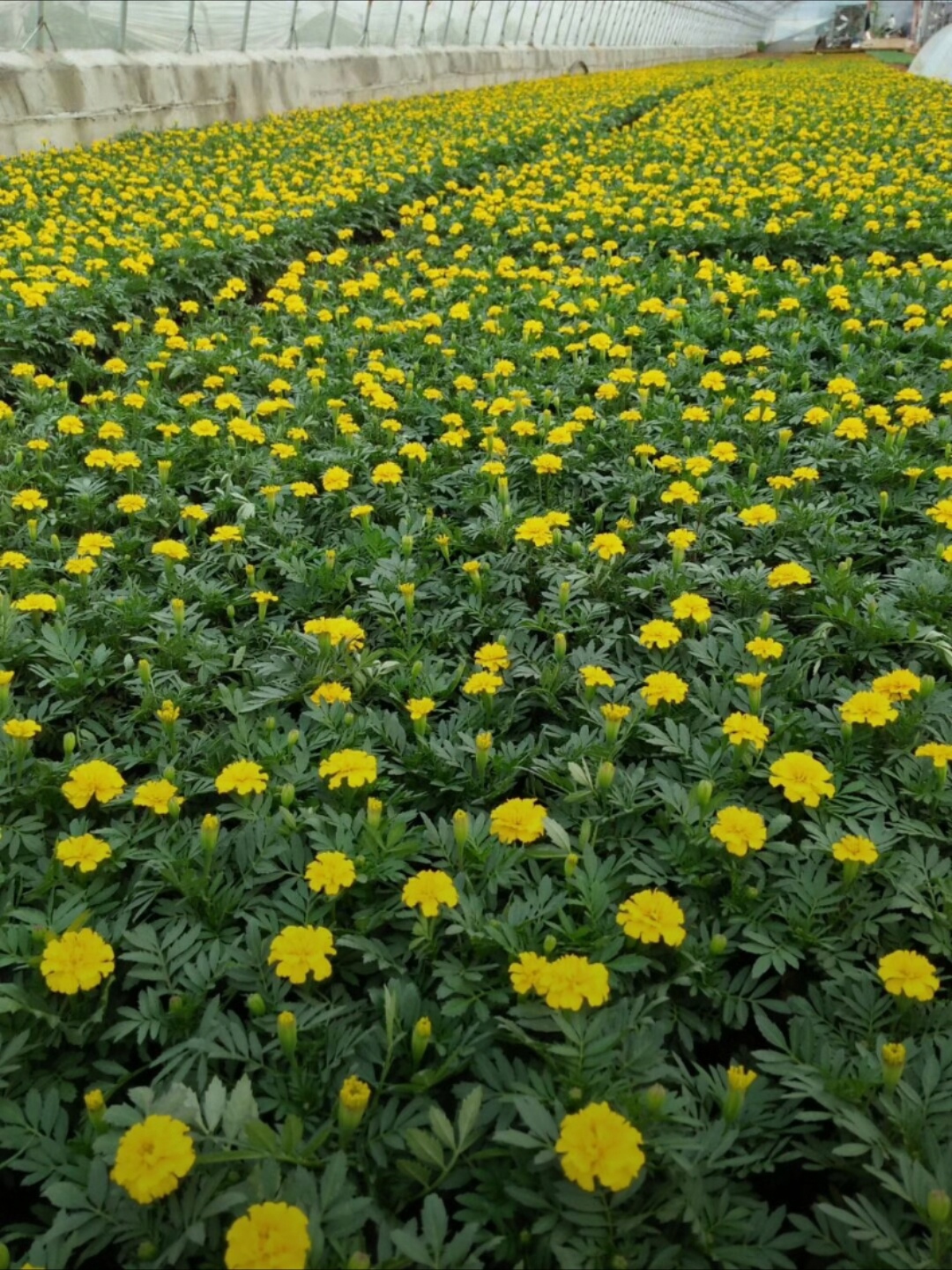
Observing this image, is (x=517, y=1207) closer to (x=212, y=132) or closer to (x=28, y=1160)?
(x=28, y=1160)

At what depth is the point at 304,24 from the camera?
1616cm

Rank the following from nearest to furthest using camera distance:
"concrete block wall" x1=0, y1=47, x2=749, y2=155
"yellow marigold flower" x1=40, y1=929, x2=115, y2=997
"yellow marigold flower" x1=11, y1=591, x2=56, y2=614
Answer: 1. "yellow marigold flower" x1=40, y1=929, x2=115, y2=997
2. "yellow marigold flower" x1=11, y1=591, x2=56, y2=614
3. "concrete block wall" x1=0, y1=47, x2=749, y2=155

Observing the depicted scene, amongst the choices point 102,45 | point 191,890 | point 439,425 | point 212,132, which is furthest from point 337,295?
point 102,45

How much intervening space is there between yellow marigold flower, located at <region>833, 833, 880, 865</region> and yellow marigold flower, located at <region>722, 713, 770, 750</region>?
31 centimetres

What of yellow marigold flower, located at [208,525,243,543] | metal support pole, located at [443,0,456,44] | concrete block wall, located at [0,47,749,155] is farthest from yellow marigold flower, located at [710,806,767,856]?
metal support pole, located at [443,0,456,44]

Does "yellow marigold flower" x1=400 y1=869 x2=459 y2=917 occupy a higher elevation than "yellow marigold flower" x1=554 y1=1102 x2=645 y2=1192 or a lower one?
lower

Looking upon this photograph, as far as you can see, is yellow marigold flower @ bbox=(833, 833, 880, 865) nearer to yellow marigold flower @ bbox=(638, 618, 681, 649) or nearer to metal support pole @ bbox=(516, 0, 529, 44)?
yellow marigold flower @ bbox=(638, 618, 681, 649)

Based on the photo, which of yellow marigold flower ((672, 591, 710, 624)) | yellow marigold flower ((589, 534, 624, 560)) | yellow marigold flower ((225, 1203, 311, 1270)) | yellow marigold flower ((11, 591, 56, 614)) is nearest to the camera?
yellow marigold flower ((225, 1203, 311, 1270))

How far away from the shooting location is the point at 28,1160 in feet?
4.54

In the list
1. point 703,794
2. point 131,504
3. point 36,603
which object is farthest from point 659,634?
point 131,504

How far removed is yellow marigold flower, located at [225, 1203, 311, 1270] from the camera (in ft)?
3.73

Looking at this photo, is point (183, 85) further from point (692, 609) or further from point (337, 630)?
point (692, 609)

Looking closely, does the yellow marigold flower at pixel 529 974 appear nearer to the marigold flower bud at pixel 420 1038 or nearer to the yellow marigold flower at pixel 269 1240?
the marigold flower bud at pixel 420 1038

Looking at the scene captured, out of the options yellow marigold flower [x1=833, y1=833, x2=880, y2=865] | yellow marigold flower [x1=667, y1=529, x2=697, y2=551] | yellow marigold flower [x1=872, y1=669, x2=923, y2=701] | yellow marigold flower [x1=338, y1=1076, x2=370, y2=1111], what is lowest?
yellow marigold flower [x1=338, y1=1076, x2=370, y2=1111]
